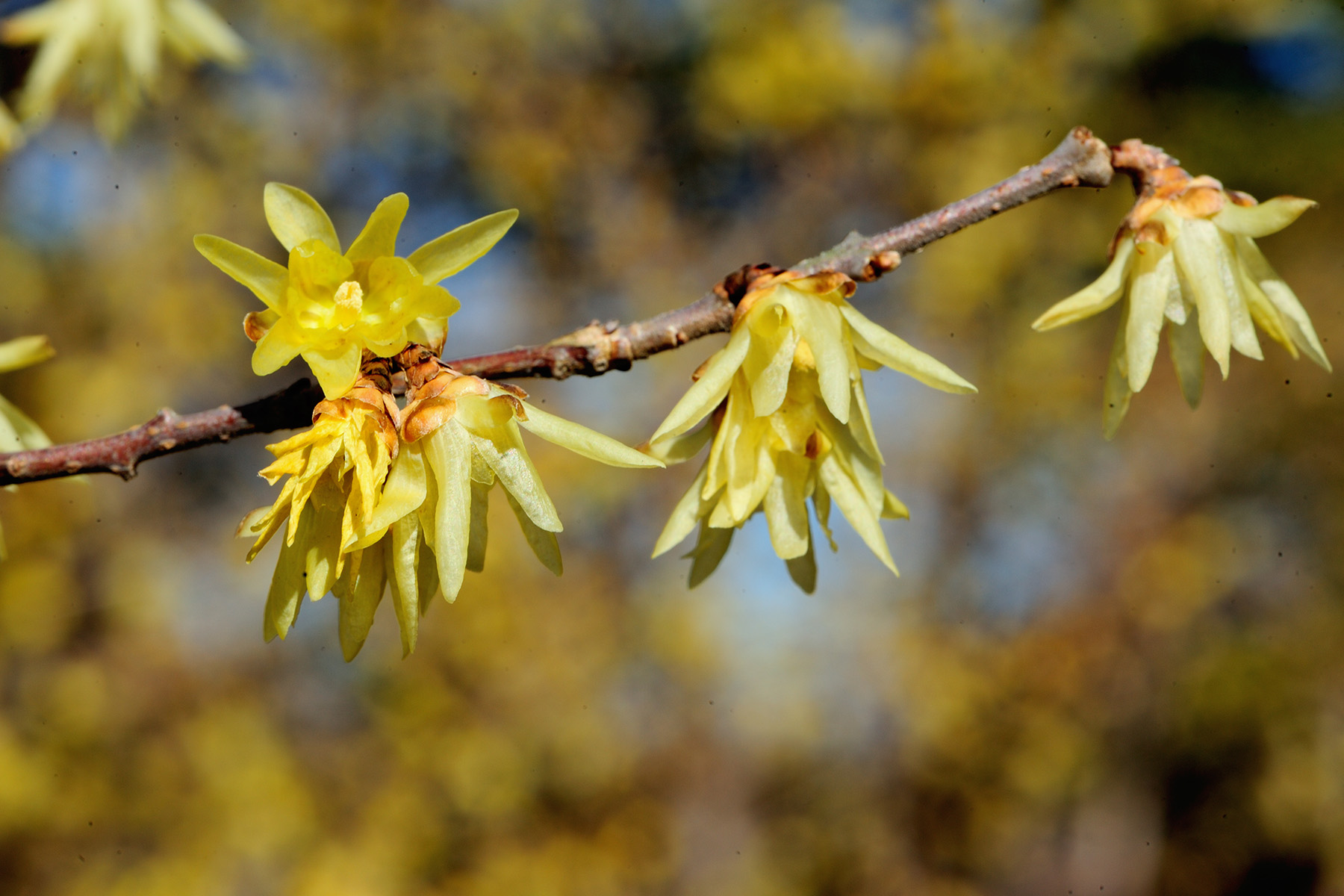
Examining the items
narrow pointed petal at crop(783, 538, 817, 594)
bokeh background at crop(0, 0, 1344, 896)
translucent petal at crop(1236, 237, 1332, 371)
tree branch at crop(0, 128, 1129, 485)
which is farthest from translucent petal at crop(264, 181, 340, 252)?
bokeh background at crop(0, 0, 1344, 896)

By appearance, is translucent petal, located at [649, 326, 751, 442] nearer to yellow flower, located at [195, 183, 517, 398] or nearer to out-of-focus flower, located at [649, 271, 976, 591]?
out-of-focus flower, located at [649, 271, 976, 591]

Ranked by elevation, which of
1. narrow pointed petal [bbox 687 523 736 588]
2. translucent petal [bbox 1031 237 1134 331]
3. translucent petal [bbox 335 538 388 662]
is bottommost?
translucent petal [bbox 335 538 388 662]

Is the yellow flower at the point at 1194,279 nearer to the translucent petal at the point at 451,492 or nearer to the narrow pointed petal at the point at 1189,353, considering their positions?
the narrow pointed petal at the point at 1189,353

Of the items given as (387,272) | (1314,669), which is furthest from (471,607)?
(1314,669)

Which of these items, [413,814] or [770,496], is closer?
[770,496]

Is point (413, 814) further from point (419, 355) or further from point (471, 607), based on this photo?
point (419, 355)

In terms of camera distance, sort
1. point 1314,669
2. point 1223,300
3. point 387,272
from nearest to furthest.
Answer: point 387,272 → point 1223,300 → point 1314,669

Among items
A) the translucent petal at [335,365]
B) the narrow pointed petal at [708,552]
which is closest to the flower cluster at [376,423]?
the translucent petal at [335,365]

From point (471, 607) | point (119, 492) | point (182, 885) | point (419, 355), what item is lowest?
point (182, 885)
